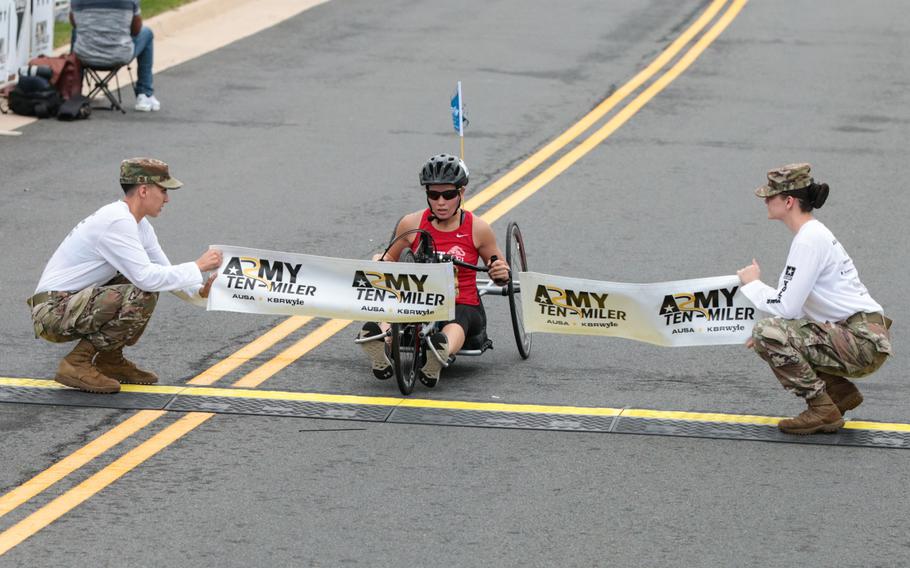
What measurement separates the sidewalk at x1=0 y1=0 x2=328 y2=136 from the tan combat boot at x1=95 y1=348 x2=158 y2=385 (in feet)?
36.0

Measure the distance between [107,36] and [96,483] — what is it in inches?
443

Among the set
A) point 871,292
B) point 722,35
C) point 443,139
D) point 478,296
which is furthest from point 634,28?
point 478,296

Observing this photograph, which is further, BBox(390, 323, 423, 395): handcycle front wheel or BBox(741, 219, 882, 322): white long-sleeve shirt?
BBox(390, 323, 423, 395): handcycle front wheel

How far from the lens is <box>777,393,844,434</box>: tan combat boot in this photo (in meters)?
8.42

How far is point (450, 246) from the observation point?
9664 millimetres

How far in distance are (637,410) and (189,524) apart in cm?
291

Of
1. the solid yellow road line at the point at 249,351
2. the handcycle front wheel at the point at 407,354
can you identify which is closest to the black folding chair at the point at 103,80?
the solid yellow road line at the point at 249,351

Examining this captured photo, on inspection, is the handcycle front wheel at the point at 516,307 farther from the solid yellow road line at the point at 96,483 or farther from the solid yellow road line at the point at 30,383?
the solid yellow road line at the point at 30,383

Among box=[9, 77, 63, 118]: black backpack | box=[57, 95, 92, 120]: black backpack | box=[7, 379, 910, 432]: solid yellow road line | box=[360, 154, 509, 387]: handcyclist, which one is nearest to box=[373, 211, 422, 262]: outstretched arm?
box=[360, 154, 509, 387]: handcyclist

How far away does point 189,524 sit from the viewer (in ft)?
23.1

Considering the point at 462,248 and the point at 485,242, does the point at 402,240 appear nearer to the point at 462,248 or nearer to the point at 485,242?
the point at 462,248

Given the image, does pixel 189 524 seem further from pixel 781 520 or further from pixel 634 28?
pixel 634 28

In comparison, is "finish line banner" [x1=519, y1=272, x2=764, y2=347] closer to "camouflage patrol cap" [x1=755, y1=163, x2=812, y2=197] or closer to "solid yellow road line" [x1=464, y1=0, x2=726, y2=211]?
"camouflage patrol cap" [x1=755, y1=163, x2=812, y2=197]

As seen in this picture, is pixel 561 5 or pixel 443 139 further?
pixel 561 5
